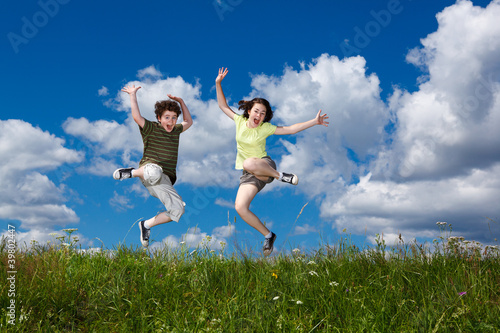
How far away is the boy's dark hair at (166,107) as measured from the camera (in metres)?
8.70

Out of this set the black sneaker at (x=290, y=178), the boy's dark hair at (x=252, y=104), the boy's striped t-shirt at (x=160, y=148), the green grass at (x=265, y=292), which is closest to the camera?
the green grass at (x=265, y=292)

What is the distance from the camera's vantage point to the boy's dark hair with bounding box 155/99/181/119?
8.70 m

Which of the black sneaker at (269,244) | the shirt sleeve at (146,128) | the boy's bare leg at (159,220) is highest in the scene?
the shirt sleeve at (146,128)

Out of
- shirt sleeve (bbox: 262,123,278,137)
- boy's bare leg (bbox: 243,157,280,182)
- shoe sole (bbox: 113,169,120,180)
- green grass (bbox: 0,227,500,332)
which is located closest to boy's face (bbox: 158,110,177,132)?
shoe sole (bbox: 113,169,120,180)

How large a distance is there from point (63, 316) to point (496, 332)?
470 centimetres

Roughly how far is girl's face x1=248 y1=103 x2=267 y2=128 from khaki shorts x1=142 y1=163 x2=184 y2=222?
1995 mm

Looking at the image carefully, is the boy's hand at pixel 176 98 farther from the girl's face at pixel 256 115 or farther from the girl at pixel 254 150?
the girl's face at pixel 256 115

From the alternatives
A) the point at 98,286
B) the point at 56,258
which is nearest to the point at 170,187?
the point at 56,258

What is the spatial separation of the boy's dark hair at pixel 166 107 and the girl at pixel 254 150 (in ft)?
2.85

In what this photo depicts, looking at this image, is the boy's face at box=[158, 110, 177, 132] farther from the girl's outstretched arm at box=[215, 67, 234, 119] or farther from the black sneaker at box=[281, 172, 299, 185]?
the black sneaker at box=[281, 172, 299, 185]

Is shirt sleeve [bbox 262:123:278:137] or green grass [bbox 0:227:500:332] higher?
shirt sleeve [bbox 262:123:278:137]

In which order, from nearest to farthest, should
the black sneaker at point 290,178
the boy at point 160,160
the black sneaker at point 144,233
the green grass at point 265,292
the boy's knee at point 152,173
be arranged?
the green grass at point 265,292, the boy's knee at point 152,173, the boy at point 160,160, the black sneaker at point 144,233, the black sneaker at point 290,178

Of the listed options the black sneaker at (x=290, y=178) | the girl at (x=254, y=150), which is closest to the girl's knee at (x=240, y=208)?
the girl at (x=254, y=150)

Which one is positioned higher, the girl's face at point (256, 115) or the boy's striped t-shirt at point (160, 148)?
the girl's face at point (256, 115)
